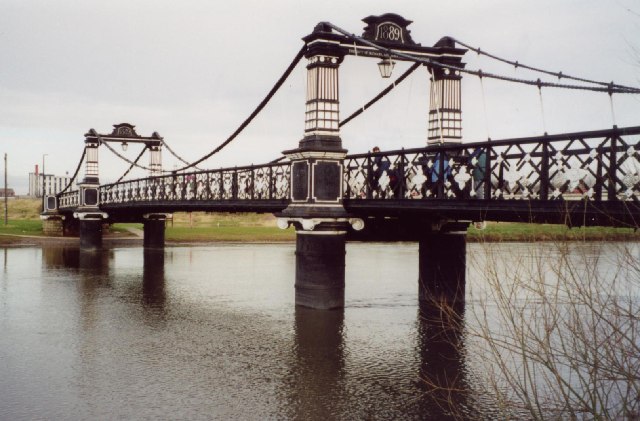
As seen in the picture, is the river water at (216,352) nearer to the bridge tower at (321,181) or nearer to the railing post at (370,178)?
the bridge tower at (321,181)

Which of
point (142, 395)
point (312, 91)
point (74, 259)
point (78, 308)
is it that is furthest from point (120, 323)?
point (74, 259)

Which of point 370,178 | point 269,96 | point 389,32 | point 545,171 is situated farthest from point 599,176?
point 269,96

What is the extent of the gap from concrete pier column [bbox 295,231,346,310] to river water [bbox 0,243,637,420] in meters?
0.48

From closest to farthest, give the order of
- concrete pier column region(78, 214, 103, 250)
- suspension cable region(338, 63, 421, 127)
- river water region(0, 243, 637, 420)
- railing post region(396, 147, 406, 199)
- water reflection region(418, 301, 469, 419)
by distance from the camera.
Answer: water reflection region(418, 301, 469, 419), river water region(0, 243, 637, 420), railing post region(396, 147, 406, 199), suspension cable region(338, 63, 421, 127), concrete pier column region(78, 214, 103, 250)

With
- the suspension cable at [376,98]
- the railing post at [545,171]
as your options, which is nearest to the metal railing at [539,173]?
the railing post at [545,171]

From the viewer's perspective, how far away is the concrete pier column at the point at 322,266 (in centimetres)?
1817

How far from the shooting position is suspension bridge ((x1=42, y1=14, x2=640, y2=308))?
479 inches

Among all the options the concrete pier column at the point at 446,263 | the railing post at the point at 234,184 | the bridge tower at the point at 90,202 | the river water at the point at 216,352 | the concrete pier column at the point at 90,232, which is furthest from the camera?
the bridge tower at the point at 90,202

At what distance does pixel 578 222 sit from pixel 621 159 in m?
2.00

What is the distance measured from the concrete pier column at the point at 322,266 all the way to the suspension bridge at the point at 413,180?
0.03m

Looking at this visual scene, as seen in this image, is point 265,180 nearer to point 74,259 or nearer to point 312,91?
point 312,91

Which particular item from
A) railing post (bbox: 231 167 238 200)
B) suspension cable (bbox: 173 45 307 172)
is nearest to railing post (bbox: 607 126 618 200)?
suspension cable (bbox: 173 45 307 172)

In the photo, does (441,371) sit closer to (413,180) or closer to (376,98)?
(413,180)

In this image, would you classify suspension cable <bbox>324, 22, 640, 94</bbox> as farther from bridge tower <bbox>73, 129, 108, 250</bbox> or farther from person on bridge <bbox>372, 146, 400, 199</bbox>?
bridge tower <bbox>73, 129, 108, 250</bbox>
